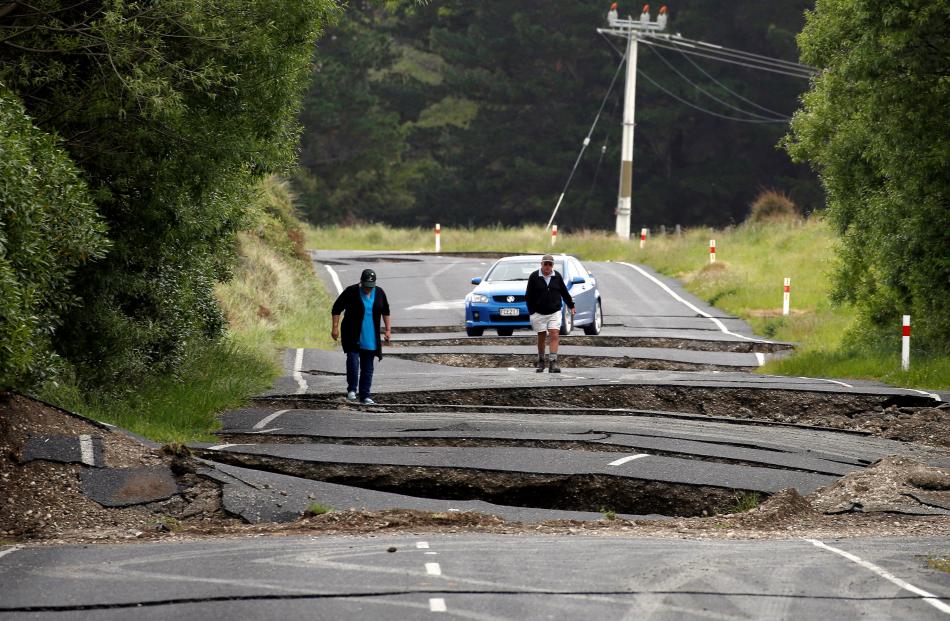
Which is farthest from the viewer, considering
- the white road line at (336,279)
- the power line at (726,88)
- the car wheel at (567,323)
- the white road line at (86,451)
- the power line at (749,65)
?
the power line at (726,88)

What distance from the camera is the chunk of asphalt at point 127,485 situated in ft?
35.5

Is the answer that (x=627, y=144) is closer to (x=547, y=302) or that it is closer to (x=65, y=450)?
(x=547, y=302)

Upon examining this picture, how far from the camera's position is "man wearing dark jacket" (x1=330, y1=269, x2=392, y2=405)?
53.9ft

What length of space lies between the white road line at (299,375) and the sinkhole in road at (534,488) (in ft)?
17.6

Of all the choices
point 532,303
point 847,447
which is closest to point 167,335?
point 532,303

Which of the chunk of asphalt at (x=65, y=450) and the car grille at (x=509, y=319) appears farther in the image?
the car grille at (x=509, y=319)

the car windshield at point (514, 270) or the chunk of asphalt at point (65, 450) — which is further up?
the car windshield at point (514, 270)

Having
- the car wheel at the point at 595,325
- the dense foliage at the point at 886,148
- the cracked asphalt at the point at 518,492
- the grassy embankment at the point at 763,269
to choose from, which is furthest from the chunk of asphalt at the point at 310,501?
the car wheel at the point at 595,325

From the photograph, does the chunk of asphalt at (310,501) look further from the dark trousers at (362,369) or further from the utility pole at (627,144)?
the utility pole at (627,144)

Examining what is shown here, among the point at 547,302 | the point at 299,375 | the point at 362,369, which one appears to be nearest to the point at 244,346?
the point at 299,375

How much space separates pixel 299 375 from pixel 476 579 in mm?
12530

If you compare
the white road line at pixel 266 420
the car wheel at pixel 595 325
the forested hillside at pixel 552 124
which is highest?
the forested hillside at pixel 552 124

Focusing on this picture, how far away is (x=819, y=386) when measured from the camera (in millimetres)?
18109

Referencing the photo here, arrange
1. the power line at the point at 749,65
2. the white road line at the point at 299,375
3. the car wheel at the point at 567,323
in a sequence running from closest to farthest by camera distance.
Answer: the white road line at the point at 299,375 → the car wheel at the point at 567,323 → the power line at the point at 749,65
